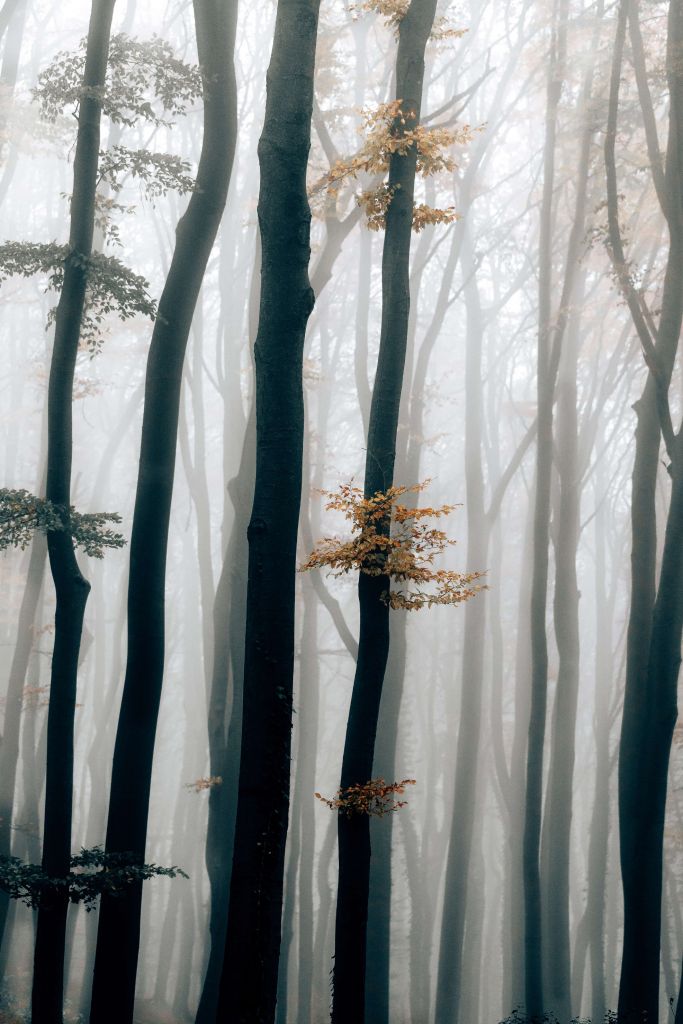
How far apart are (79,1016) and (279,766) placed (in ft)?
43.8

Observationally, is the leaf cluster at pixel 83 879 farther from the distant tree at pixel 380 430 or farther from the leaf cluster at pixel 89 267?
the leaf cluster at pixel 89 267

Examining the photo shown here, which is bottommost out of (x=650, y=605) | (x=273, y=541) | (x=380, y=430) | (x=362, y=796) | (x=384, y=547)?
(x=362, y=796)

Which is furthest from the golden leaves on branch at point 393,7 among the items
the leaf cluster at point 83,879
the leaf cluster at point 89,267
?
the leaf cluster at point 83,879

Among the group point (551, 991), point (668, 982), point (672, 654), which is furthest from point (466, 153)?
point (668, 982)

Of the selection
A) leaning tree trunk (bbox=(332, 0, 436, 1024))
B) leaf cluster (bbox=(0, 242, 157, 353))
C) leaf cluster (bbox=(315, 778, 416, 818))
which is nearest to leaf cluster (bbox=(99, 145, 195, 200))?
leaf cluster (bbox=(0, 242, 157, 353))

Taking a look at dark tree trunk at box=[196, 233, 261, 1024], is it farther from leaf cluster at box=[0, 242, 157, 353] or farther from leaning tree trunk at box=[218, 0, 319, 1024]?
leaning tree trunk at box=[218, 0, 319, 1024]

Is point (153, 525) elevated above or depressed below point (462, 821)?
above

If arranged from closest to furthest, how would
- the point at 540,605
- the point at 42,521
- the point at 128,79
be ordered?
the point at 42,521
the point at 128,79
the point at 540,605

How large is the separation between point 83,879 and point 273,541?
3.68 meters

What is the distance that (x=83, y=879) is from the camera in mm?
7562


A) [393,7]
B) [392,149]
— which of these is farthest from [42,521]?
[393,7]

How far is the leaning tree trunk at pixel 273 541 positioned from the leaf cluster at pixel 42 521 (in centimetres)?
251

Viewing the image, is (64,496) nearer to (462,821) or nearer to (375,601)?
(375,601)

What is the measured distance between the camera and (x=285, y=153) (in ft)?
21.1
